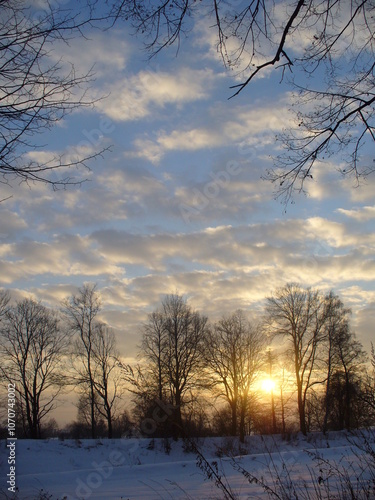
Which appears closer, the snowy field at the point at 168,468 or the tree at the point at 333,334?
the snowy field at the point at 168,468

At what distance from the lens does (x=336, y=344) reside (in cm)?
3120

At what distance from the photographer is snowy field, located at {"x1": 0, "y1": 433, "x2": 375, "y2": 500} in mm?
5995

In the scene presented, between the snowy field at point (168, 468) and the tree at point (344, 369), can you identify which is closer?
the snowy field at point (168, 468)

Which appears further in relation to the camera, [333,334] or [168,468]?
[333,334]

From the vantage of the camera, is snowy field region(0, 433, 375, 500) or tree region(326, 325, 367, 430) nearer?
snowy field region(0, 433, 375, 500)

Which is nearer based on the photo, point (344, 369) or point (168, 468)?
point (168, 468)

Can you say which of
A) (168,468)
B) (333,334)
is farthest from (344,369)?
(168,468)

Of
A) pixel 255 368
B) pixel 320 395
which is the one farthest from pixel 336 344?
pixel 320 395

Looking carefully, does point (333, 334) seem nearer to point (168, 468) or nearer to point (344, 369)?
point (344, 369)

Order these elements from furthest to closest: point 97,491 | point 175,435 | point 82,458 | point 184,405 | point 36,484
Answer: point 184,405, point 175,435, point 82,458, point 36,484, point 97,491

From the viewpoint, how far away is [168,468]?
13758mm

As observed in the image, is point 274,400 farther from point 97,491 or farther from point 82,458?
point 97,491

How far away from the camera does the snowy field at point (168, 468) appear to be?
5.99 m

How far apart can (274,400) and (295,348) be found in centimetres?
1895
